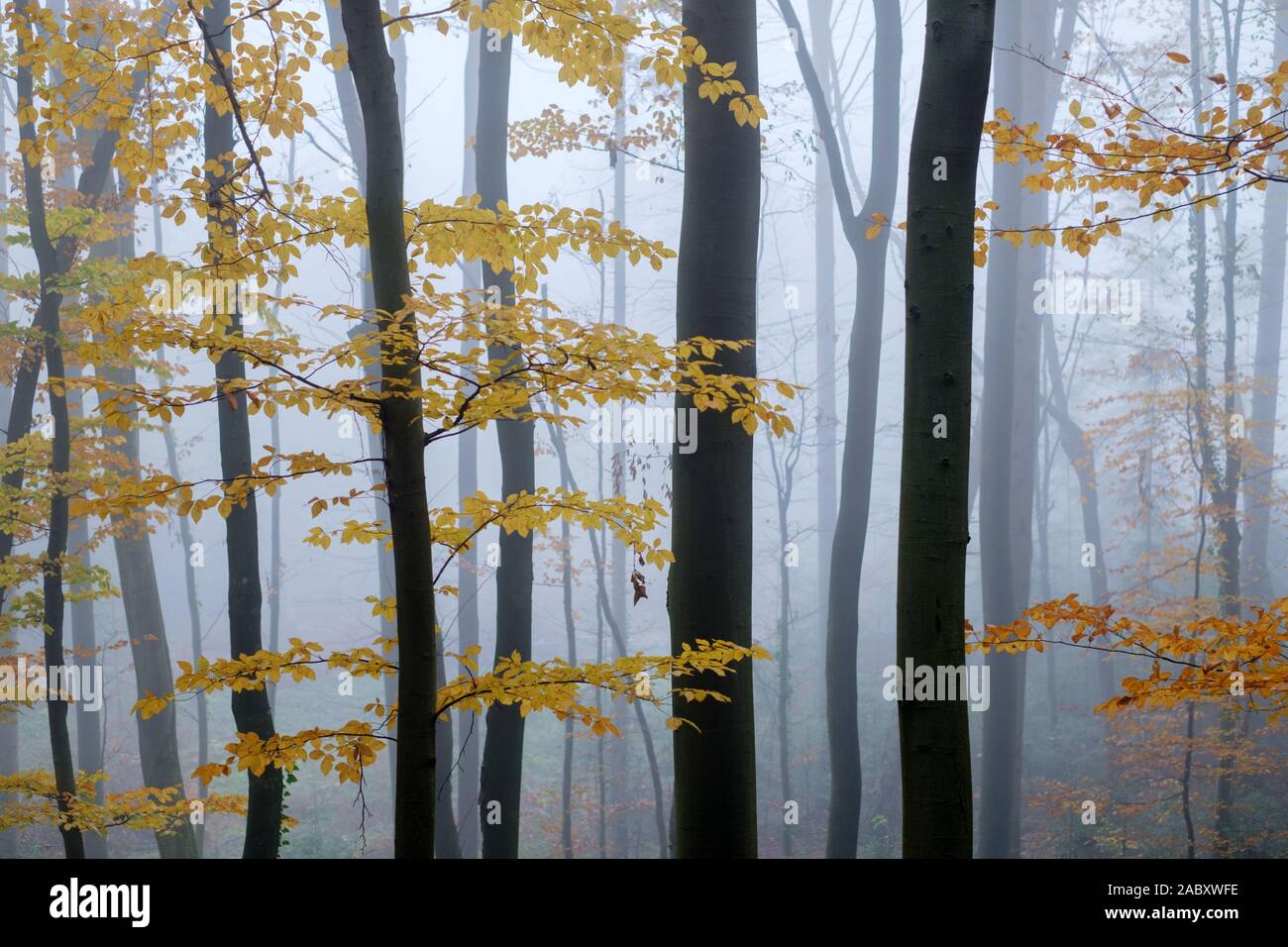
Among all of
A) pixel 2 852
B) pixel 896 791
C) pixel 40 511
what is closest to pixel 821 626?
pixel 896 791

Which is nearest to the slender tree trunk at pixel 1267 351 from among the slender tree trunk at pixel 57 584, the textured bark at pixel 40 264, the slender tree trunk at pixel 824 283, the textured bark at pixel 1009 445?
the textured bark at pixel 1009 445

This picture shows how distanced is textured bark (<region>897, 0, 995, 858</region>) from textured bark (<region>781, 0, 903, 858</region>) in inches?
237

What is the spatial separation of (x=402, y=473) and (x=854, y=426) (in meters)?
7.64

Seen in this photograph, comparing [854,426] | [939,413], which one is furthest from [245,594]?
[854,426]

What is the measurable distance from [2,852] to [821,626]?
17.3 metres

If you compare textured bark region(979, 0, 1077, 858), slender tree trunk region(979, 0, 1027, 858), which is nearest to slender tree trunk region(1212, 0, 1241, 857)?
textured bark region(979, 0, 1077, 858)

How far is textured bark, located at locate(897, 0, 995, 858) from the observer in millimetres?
3609

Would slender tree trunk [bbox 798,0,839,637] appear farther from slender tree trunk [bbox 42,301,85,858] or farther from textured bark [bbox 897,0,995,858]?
textured bark [bbox 897,0,995,858]

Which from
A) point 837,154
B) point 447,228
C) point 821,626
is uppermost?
point 837,154

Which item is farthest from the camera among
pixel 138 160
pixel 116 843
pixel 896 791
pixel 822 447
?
pixel 822 447

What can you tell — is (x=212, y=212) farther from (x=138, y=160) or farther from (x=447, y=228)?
(x=447, y=228)

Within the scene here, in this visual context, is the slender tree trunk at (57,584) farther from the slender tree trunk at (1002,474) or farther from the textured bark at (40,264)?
the slender tree trunk at (1002,474)

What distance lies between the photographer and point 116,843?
17.0m

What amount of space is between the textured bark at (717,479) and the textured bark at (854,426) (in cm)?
510
